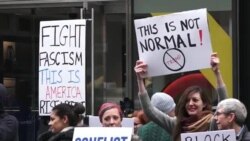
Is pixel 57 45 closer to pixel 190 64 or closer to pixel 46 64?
pixel 46 64

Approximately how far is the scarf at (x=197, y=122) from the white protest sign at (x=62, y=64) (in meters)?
2.69

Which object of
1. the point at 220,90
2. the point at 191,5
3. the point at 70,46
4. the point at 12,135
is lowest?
the point at 12,135

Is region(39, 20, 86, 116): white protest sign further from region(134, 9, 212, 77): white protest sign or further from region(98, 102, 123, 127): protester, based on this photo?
region(98, 102, 123, 127): protester

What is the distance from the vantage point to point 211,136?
528cm

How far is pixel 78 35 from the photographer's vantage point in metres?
8.36

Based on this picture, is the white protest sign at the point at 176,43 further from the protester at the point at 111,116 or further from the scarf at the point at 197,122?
the protester at the point at 111,116

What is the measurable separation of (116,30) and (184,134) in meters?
5.91

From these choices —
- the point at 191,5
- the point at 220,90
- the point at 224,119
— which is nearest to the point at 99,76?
the point at 191,5

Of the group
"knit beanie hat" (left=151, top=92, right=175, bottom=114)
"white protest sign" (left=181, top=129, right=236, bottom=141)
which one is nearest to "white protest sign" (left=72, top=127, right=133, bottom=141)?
"white protest sign" (left=181, top=129, right=236, bottom=141)

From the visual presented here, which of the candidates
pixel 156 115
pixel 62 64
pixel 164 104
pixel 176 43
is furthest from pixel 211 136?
pixel 62 64

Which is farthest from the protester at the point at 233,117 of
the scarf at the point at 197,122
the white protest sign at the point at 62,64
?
the white protest sign at the point at 62,64

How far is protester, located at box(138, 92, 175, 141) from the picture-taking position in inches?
241

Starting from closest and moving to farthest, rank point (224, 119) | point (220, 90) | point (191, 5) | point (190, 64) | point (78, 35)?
1. point (224, 119)
2. point (220, 90)
3. point (190, 64)
4. point (78, 35)
5. point (191, 5)

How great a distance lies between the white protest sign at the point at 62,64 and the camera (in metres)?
8.27
